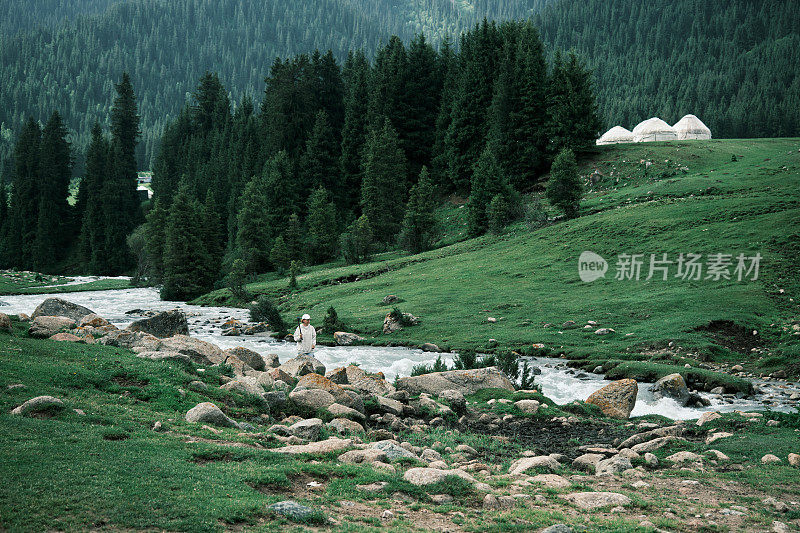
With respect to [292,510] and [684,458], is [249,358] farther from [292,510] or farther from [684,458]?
[684,458]

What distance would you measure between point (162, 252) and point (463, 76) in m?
54.6

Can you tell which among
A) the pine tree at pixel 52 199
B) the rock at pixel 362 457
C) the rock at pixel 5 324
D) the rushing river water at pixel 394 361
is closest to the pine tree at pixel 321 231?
the rushing river water at pixel 394 361

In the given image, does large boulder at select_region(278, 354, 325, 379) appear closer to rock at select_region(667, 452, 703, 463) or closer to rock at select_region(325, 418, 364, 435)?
rock at select_region(325, 418, 364, 435)

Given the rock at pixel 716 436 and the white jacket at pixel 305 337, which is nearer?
the rock at pixel 716 436

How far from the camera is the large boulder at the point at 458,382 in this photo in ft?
74.8

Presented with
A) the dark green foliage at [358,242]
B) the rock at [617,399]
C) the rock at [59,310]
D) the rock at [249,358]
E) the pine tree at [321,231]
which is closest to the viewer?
the rock at [617,399]

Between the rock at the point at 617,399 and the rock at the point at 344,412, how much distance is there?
382 inches

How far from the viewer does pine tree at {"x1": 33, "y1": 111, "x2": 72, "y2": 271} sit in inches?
4820

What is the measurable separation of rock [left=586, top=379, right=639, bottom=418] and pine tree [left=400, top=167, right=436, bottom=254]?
4785 cm

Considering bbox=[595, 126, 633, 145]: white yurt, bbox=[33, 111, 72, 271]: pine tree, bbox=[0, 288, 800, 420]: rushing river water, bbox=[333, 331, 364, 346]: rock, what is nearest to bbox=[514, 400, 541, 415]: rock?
bbox=[0, 288, 800, 420]: rushing river water

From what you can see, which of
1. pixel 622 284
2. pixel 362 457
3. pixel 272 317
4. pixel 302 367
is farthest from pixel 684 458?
pixel 272 317

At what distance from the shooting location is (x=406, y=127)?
332 ft

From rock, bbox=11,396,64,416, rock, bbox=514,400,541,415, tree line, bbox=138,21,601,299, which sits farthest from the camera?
tree line, bbox=138,21,601,299
